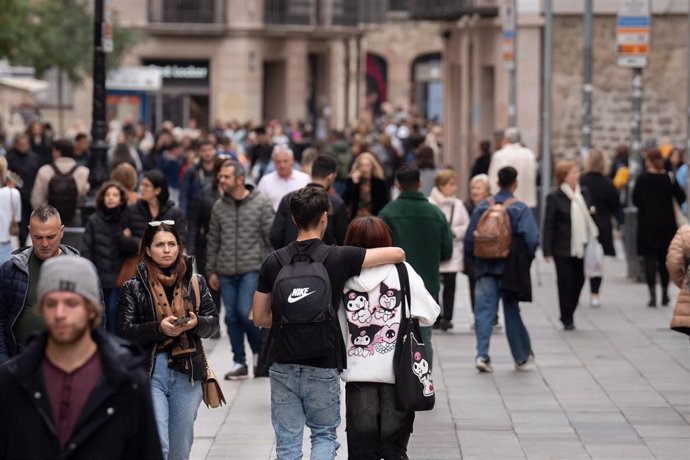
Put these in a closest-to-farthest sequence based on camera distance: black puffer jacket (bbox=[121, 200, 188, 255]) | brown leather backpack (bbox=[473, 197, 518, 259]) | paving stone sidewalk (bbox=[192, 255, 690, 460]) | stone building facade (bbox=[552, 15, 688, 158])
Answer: paving stone sidewalk (bbox=[192, 255, 690, 460]), black puffer jacket (bbox=[121, 200, 188, 255]), brown leather backpack (bbox=[473, 197, 518, 259]), stone building facade (bbox=[552, 15, 688, 158])

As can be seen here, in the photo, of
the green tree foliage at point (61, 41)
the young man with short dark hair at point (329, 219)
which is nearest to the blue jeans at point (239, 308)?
the young man with short dark hair at point (329, 219)

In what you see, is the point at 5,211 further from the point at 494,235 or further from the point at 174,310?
the point at 174,310

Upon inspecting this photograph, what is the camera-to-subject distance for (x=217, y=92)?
54688 millimetres

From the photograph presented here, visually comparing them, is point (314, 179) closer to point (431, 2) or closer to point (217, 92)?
point (431, 2)

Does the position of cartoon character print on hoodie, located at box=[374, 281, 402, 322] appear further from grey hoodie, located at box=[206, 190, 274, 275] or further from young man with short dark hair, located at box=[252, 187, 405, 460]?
grey hoodie, located at box=[206, 190, 274, 275]

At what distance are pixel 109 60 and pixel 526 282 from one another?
110ft

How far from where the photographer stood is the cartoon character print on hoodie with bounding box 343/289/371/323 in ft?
27.3

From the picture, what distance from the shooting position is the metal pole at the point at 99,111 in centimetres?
1761

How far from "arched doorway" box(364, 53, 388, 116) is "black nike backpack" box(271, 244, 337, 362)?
6781 centimetres

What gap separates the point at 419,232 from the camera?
11883mm

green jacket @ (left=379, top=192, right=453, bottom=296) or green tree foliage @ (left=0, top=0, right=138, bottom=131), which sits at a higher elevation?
green tree foliage @ (left=0, top=0, right=138, bottom=131)

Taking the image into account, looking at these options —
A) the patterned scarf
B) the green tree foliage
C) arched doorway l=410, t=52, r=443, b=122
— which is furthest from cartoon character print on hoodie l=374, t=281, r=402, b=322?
arched doorway l=410, t=52, r=443, b=122

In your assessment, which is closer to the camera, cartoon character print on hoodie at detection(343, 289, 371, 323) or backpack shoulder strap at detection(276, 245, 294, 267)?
backpack shoulder strap at detection(276, 245, 294, 267)

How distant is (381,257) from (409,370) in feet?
1.81
